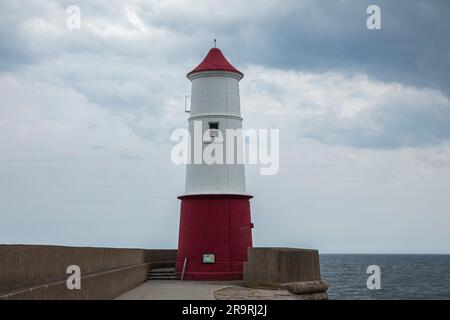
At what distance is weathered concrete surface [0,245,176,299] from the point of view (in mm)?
9102

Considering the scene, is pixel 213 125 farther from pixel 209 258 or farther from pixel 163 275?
pixel 163 275

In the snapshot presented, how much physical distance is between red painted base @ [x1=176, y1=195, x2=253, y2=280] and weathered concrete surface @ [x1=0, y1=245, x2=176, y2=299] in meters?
3.04

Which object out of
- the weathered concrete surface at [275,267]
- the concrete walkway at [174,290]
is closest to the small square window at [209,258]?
the concrete walkway at [174,290]

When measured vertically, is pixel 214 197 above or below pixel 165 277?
above

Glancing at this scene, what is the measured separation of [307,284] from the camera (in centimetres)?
1734

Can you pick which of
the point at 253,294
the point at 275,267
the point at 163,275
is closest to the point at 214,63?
the point at 163,275

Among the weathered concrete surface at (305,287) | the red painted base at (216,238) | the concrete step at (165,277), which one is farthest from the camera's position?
the concrete step at (165,277)

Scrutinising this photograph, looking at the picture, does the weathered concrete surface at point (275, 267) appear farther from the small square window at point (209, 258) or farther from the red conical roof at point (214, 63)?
the red conical roof at point (214, 63)

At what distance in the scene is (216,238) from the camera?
20.5m

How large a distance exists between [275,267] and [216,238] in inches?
158

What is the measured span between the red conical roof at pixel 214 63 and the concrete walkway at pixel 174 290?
7649 millimetres

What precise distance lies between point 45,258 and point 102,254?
4659 mm

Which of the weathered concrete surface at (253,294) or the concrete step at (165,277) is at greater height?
the concrete step at (165,277)

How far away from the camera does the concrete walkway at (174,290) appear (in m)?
14.6
